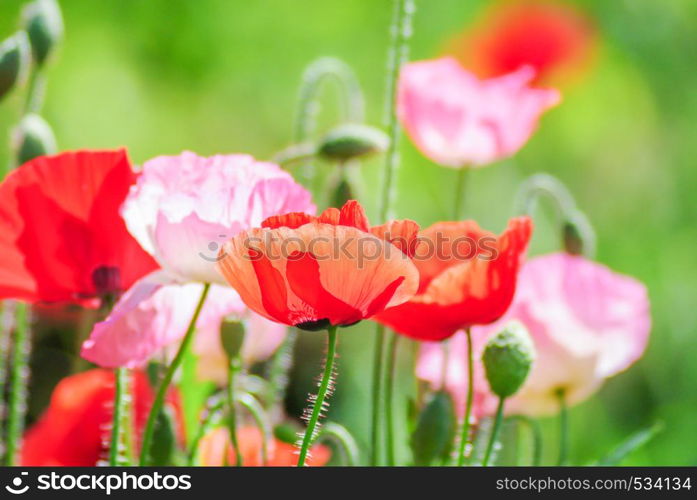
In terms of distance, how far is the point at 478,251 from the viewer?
50 cm

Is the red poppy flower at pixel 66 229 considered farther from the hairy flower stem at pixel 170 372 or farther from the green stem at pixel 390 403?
the green stem at pixel 390 403

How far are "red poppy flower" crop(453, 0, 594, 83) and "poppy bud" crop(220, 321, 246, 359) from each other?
1.42m

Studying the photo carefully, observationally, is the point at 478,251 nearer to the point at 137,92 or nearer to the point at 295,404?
the point at 295,404

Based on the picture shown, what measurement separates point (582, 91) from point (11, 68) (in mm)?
1562

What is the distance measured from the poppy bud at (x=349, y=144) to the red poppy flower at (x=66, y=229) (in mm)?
116

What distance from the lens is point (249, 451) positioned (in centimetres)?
65

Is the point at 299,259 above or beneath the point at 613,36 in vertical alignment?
beneath

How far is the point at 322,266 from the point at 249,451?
0.26m

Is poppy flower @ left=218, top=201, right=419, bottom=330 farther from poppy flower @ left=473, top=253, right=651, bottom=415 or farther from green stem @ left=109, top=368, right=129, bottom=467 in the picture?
poppy flower @ left=473, top=253, right=651, bottom=415

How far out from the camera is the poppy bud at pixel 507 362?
499 mm

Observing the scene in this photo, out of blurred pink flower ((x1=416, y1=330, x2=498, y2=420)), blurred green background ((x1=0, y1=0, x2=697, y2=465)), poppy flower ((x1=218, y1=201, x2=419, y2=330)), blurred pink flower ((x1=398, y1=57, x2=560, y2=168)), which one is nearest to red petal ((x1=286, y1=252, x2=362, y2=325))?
poppy flower ((x1=218, y1=201, x2=419, y2=330))

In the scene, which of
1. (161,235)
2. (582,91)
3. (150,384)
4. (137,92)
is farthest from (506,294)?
(582,91)

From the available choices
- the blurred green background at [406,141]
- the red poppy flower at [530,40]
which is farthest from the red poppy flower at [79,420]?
the red poppy flower at [530,40]

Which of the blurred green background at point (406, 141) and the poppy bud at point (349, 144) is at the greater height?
the blurred green background at point (406, 141)
